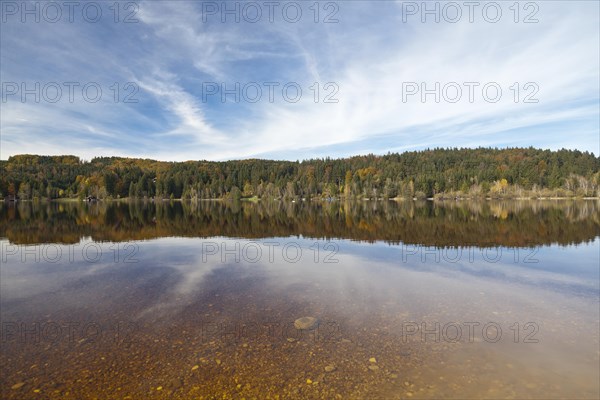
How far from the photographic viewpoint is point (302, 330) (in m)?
11.5

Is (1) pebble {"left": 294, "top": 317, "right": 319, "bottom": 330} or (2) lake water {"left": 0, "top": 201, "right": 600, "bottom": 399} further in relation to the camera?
(1) pebble {"left": 294, "top": 317, "right": 319, "bottom": 330}

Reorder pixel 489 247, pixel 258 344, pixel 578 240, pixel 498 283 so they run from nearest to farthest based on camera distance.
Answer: pixel 258 344
pixel 498 283
pixel 489 247
pixel 578 240

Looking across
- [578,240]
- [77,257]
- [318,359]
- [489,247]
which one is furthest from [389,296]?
[578,240]

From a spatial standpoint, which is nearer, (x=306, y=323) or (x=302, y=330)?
(x=302, y=330)

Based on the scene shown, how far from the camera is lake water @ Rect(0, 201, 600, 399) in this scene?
27.2 ft

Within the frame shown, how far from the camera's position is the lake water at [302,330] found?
828 centimetres

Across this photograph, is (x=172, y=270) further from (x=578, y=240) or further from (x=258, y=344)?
(x=578, y=240)

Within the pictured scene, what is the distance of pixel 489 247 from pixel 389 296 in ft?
53.0

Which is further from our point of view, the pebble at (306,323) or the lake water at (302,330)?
the pebble at (306,323)

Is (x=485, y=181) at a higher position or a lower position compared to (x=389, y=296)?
higher

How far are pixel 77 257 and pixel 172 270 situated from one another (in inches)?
347

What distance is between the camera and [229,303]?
1428 cm

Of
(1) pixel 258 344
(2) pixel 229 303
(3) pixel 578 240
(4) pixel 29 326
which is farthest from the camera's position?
(3) pixel 578 240

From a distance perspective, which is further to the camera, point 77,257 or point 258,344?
point 77,257
